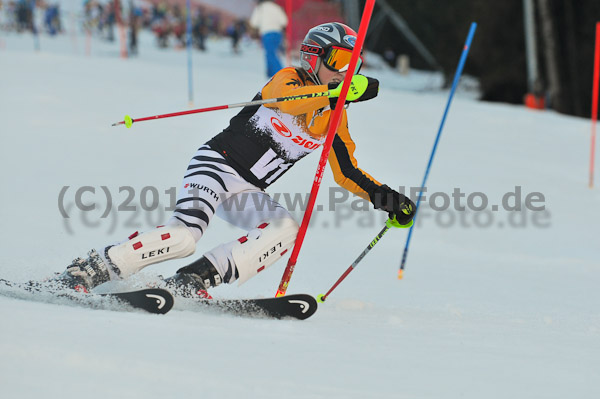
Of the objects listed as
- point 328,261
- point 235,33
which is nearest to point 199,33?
point 235,33

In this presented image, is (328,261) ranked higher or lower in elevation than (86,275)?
lower

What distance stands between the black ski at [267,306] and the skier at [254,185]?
0.16 m

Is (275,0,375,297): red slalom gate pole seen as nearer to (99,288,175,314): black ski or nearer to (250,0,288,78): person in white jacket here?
(99,288,175,314): black ski

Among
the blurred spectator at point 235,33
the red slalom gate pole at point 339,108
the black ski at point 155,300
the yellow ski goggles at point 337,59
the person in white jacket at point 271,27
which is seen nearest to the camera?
the black ski at point 155,300

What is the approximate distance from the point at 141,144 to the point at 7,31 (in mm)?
12931

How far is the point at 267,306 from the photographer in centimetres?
340

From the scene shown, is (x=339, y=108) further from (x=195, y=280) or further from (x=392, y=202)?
(x=195, y=280)

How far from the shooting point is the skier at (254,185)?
346 cm

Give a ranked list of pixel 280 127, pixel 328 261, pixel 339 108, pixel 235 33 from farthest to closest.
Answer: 1. pixel 235 33
2. pixel 328 261
3. pixel 280 127
4. pixel 339 108

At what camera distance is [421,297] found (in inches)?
195

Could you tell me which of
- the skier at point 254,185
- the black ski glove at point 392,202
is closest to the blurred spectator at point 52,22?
Answer: the skier at point 254,185

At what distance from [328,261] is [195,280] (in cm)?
247

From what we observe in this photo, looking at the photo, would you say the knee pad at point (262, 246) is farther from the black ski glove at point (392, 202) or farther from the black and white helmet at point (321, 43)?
the black and white helmet at point (321, 43)

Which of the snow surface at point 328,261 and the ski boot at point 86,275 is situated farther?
the ski boot at point 86,275
